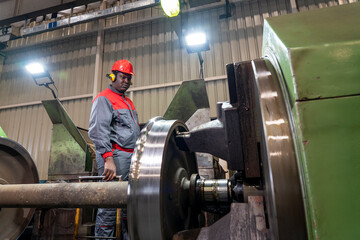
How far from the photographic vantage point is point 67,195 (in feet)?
3.40

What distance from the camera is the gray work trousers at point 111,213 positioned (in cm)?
171

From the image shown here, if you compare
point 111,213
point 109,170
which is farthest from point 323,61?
point 111,213

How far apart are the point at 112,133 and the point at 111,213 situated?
588mm

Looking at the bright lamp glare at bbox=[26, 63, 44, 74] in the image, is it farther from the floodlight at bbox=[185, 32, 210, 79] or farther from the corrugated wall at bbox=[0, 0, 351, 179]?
the floodlight at bbox=[185, 32, 210, 79]

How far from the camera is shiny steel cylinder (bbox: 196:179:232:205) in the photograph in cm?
90

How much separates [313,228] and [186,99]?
2.65 meters

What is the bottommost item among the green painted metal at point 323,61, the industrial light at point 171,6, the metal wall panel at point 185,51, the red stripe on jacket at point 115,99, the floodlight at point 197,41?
the green painted metal at point 323,61

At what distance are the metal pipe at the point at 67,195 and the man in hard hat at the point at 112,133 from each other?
1.94ft

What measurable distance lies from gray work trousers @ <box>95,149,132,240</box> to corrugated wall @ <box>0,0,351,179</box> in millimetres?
3197

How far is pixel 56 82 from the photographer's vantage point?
20.0ft

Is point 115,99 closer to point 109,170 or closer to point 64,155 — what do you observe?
point 109,170

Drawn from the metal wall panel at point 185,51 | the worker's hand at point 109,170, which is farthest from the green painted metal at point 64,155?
the worker's hand at point 109,170

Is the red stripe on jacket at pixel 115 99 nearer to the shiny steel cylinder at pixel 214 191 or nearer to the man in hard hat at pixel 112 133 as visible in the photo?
the man in hard hat at pixel 112 133

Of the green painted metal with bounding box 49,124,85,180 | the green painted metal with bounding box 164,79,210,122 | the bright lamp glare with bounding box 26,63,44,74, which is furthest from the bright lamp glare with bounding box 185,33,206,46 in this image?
the bright lamp glare with bounding box 26,63,44,74
